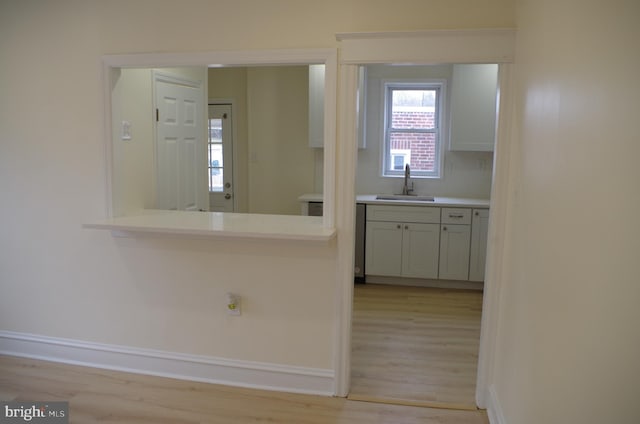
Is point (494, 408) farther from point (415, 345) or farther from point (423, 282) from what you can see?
point (423, 282)

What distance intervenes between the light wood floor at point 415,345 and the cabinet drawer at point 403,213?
0.72m

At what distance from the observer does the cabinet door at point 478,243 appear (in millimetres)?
4875

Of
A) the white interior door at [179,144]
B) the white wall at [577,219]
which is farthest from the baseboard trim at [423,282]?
the white wall at [577,219]

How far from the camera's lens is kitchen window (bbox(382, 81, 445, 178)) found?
18.1 feet

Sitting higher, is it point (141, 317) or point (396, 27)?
point (396, 27)

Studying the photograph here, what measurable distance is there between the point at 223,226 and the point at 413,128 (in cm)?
328

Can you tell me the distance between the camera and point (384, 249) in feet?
16.8

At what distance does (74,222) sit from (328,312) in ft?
5.78

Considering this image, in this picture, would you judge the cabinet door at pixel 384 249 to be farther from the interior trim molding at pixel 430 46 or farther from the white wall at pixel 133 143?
the interior trim molding at pixel 430 46

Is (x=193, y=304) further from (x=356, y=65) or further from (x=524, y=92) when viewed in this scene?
(x=524, y=92)

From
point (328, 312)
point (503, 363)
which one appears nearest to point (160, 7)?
point (328, 312)

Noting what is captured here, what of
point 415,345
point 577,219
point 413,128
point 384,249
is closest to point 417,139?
point 413,128

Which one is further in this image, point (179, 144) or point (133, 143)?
point (179, 144)

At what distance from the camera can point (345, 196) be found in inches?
111
